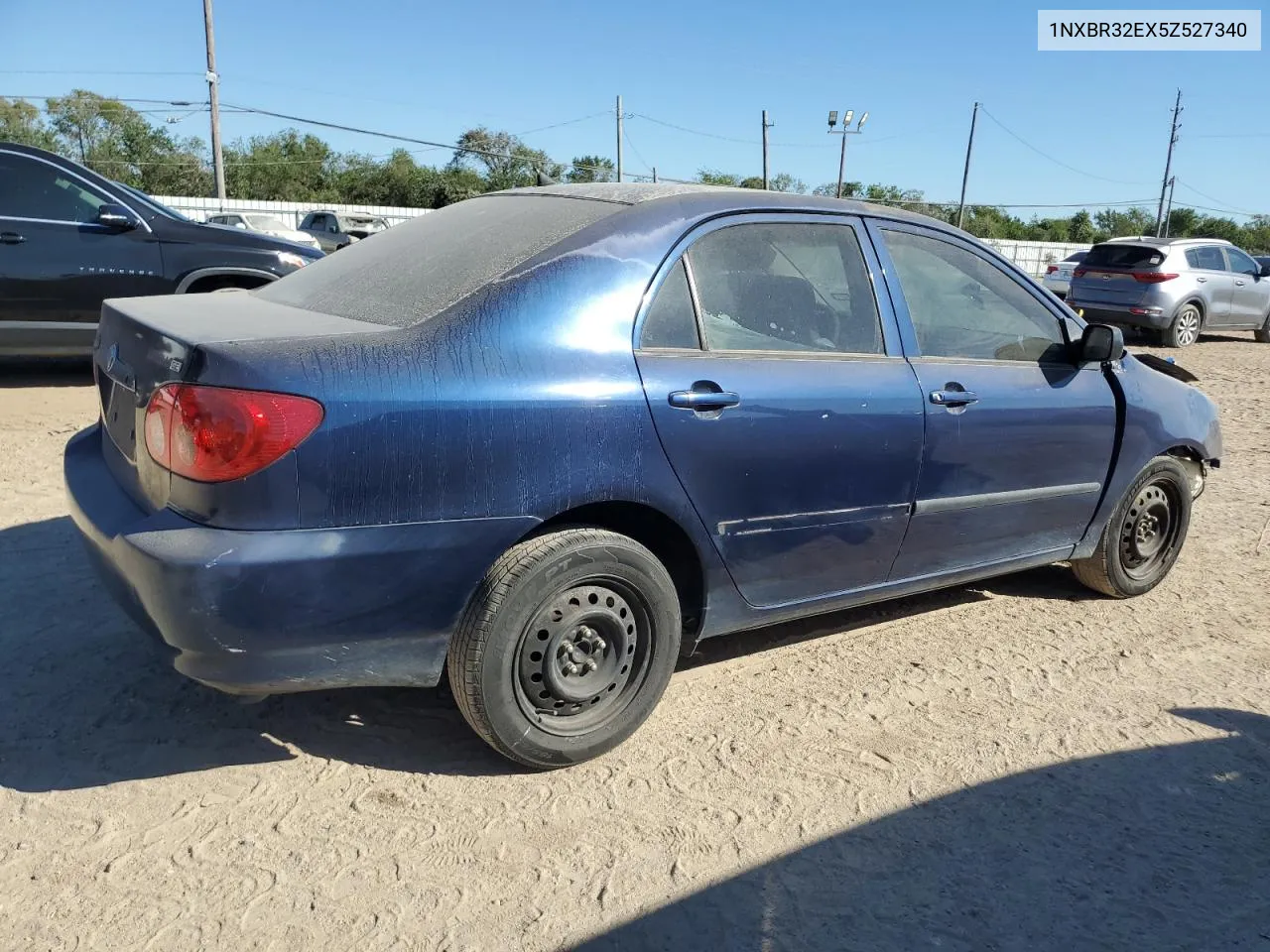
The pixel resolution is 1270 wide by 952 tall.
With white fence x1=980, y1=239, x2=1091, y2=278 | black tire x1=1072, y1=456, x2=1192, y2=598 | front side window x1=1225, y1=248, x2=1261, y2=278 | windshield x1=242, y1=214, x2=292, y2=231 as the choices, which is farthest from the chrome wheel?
white fence x1=980, y1=239, x2=1091, y2=278

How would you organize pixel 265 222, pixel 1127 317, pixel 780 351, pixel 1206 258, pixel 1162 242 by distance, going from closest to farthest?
1. pixel 780 351
2. pixel 1127 317
3. pixel 1162 242
4. pixel 1206 258
5. pixel 265 222

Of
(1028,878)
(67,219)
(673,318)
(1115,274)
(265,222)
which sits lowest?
(1028,878)

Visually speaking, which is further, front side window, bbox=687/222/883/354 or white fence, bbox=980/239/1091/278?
white fence, bbox=980/239/1091/278

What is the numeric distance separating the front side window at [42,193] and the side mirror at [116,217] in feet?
0.26

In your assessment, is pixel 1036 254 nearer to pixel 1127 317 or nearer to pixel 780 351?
pixel 1127 317

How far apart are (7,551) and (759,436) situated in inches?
130

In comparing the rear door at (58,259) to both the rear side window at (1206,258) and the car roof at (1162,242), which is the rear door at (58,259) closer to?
the car roof at (1162,242)

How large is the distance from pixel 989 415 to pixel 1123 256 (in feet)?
42.6

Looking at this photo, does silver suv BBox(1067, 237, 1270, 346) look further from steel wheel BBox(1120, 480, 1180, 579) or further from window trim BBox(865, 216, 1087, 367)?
window trim BBox(865, 216, 1087, 367)

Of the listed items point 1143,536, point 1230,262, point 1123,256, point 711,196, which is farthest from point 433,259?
point 1230,262

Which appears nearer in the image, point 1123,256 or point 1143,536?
point 1143,536

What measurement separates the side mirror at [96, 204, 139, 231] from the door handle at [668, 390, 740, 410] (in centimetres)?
589

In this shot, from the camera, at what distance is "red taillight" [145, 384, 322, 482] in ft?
7.61

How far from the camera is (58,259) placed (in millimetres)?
6973
